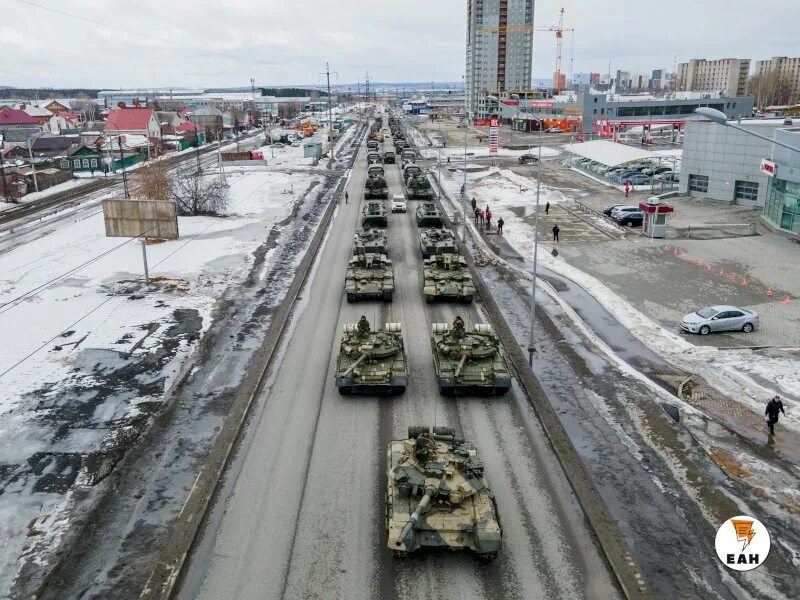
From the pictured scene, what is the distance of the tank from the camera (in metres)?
29.0

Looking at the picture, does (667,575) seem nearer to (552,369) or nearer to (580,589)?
(580,589)

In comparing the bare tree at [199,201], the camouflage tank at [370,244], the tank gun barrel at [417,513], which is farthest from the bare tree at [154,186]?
the tank gun barrel at [417,513]

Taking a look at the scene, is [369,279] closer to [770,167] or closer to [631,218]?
[631,218]

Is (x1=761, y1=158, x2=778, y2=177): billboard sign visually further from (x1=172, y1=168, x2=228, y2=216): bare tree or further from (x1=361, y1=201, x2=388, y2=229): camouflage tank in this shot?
(x1=172, y1=168, x2=228, y2=216): bare tree

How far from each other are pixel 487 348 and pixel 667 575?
9.48m

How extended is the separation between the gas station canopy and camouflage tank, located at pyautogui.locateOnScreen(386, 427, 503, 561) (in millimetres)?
51606

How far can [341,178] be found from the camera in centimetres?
7219

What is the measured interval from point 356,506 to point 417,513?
2.42 m

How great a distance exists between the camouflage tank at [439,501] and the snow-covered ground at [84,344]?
24.0 ft

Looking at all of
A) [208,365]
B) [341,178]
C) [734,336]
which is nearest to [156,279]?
[208,365]

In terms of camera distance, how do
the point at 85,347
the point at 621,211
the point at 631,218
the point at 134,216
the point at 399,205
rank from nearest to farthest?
the point at 85,347
the point at 134,216
the point at 631,218
the point at 621,211
the point at 399,205

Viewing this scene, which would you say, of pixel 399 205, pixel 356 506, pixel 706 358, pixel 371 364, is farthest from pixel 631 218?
pixel 356 506

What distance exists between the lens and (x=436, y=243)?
36.4m

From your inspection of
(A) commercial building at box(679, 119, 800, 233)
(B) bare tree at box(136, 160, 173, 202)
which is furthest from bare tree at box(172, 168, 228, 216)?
(A) commercial building at box(679, 119, 800, 233)
